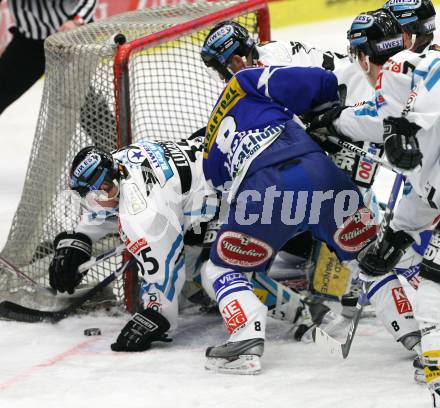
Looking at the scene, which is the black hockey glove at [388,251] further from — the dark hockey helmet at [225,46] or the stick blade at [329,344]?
the dark hockey helmet at [225,46]

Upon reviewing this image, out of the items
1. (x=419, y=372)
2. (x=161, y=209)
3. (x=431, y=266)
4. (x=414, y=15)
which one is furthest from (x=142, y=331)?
(x=414, y=15)

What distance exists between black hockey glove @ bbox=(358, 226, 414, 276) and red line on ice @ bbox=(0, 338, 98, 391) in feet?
3.76

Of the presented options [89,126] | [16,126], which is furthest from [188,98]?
[16,126]

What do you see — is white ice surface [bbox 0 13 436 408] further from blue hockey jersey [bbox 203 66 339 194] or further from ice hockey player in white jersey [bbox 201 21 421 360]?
blue hockey jersey [bbox 203 66 339 194]

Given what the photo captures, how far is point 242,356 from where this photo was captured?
3.41 m

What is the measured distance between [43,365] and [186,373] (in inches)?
19.4

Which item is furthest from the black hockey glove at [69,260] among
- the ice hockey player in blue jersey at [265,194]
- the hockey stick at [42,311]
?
the ice hockey player in blue jersey at [265,194]

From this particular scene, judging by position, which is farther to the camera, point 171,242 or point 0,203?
point 0,203

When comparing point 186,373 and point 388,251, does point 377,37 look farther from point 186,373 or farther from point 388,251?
point 186,373

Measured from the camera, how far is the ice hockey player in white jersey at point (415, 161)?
2.85m

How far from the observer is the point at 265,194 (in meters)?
3.38

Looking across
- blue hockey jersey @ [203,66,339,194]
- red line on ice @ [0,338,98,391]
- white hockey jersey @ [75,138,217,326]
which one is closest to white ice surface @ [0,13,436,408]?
red line on ice @ [0,338,98,391]

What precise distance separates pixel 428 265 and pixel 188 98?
197cm

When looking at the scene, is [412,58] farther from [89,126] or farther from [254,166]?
[89,126]
